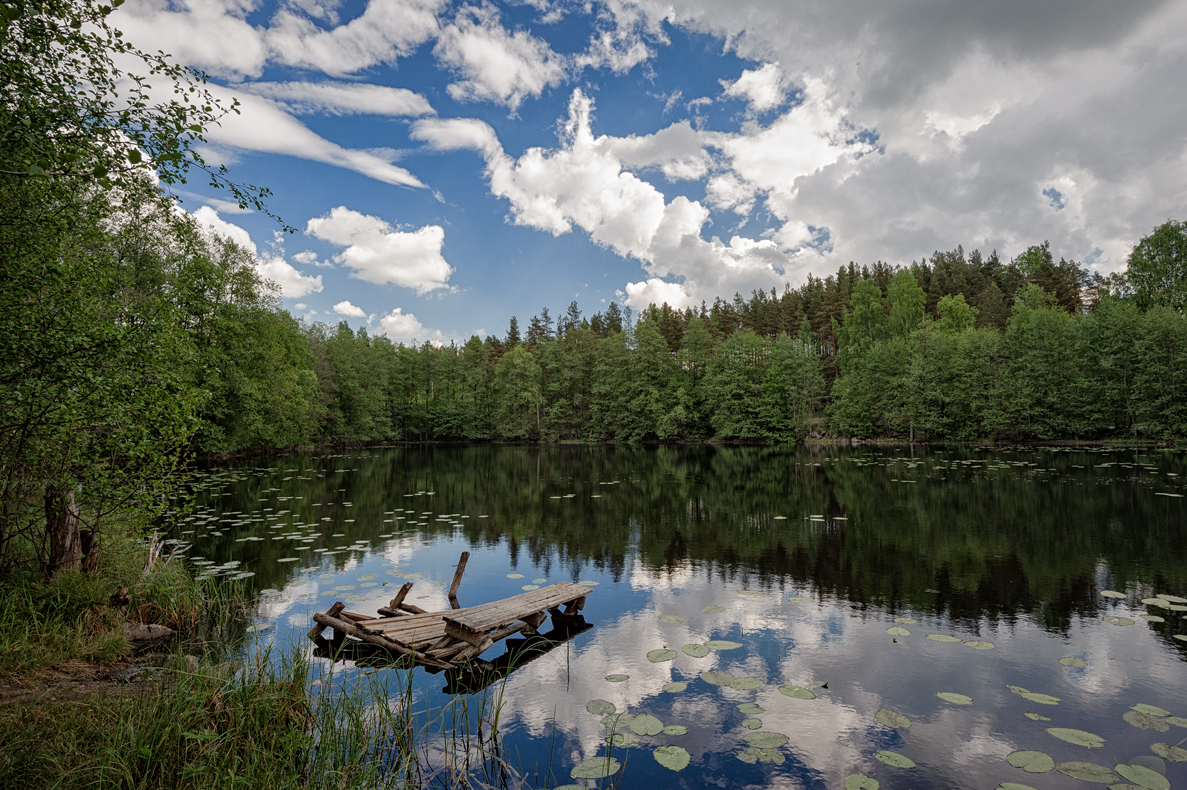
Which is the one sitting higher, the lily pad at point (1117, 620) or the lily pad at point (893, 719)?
the lily pad at point (1117, 620)

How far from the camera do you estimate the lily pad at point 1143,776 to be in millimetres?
4227

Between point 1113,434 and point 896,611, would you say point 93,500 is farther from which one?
point 1113,434

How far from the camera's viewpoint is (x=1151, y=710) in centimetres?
539

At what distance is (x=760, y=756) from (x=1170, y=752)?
11.2 ft

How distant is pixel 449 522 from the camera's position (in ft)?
53.7

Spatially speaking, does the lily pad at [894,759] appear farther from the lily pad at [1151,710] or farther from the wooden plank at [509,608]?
the wooden plank at [509,608]

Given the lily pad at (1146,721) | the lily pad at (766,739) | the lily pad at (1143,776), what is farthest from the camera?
the lily pad at (1146,721)

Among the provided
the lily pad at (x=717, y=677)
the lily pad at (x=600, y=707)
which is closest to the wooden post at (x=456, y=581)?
the lily pad at (x=600, y=707)

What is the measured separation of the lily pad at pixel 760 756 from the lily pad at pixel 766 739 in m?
0.05

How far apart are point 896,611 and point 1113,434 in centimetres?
4406

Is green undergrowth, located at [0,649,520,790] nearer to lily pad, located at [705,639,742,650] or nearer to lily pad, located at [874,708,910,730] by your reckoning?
lily pad, located at [705,639,742,650]

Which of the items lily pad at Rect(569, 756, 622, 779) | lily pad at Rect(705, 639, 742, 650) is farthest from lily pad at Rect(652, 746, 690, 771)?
lily pad at Rect(705, 639, 742, 650)

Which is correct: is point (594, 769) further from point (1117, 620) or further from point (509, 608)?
point (1117, 620)

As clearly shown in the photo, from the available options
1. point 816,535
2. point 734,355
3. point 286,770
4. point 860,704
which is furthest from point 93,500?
point 734,355
